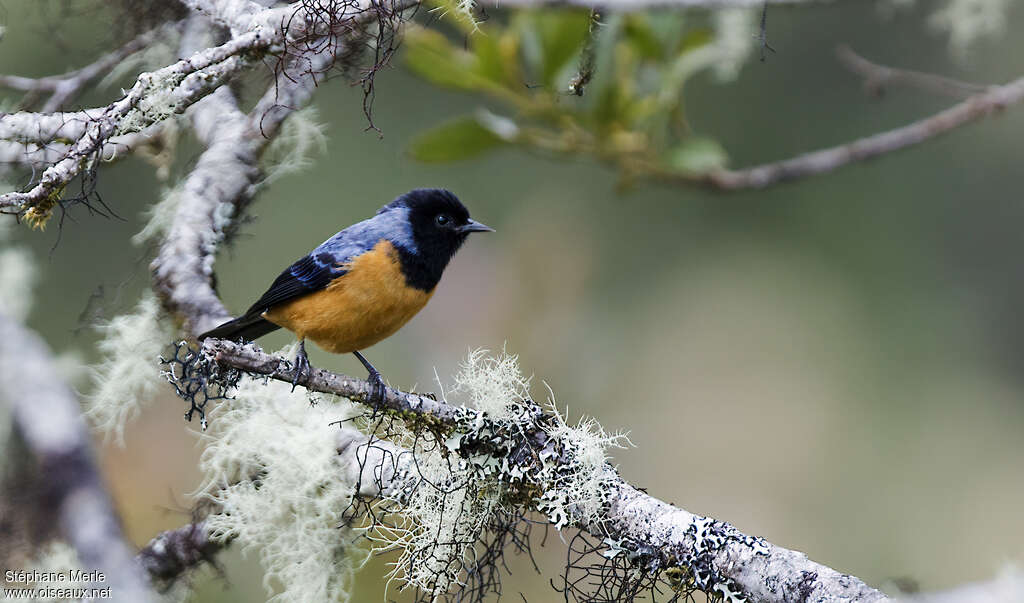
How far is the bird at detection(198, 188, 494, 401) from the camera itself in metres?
2.43

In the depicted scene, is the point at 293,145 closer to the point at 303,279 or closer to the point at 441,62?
the point at 303,279

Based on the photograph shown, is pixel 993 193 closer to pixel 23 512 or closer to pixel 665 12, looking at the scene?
pixel 665 12

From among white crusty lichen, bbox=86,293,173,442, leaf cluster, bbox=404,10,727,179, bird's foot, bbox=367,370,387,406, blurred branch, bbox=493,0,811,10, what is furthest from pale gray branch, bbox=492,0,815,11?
white crusty lichen, bbox=86,293,173,442

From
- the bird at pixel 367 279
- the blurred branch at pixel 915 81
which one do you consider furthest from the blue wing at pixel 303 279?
the blurred branch at pixel 915 81

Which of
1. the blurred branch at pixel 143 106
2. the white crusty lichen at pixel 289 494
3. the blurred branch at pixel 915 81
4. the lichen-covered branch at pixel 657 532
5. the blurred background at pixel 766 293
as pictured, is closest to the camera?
the blurred branch at pixel 143 106

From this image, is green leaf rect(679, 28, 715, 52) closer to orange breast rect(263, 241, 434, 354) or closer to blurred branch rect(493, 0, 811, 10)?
blurred branch rect(493, 0, 811, 10)

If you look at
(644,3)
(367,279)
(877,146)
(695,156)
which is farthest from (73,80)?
(877,146)

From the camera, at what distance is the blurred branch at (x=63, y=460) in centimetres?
161

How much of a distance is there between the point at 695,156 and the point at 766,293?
6.28 feet

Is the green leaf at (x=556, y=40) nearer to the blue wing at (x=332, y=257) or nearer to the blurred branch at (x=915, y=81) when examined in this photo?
the blue wing at (x=332, y=257)

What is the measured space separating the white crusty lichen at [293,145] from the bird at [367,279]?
22 centimetres

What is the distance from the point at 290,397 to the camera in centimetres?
229

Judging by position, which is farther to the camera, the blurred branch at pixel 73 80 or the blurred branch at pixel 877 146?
the blurred branch at pixel 877 146

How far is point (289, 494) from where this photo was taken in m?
2.14
